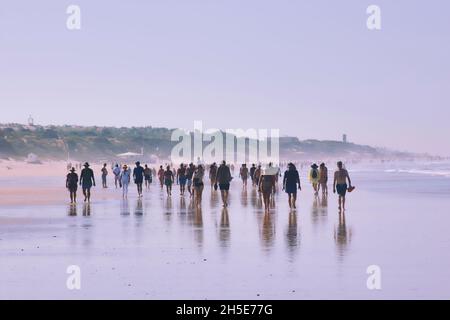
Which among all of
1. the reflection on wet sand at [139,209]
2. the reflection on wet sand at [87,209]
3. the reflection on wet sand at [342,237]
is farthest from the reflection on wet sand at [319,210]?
the reflection on wet sand at [87,209]

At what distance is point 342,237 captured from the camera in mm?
17922

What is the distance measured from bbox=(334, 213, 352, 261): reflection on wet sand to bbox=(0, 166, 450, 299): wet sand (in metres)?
0.03

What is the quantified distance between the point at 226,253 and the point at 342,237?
359 cm

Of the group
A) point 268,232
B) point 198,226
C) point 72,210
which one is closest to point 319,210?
point 198,226

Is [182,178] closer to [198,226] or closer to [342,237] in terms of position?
[198,226]

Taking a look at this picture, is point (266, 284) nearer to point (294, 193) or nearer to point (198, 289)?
point (198, 289)

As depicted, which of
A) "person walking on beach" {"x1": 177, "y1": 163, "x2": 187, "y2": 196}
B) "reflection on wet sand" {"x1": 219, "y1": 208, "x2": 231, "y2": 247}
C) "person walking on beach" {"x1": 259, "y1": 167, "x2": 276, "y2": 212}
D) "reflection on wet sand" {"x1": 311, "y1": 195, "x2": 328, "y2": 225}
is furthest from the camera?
"person walking on beach" {"x1": 177, "y1": 163, "x2": 187, "y2": 196}

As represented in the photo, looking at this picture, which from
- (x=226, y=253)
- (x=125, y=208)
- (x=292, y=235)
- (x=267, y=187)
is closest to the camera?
(x=226, y=253)

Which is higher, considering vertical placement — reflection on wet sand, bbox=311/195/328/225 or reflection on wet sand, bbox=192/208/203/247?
reflection on wet sand, bbox=192/208/203/247

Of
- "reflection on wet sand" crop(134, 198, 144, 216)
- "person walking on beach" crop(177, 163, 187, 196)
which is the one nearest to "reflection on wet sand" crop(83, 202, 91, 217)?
"reflection on wet sand" crop(134, 198, 144, 216)

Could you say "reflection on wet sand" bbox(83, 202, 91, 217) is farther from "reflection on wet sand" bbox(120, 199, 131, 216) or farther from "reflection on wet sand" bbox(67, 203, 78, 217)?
"reflection on wet sand" bbox(120, 199, 131, 216)

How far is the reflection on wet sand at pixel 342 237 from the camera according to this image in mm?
15398

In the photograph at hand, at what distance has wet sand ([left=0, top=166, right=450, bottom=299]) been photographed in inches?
446

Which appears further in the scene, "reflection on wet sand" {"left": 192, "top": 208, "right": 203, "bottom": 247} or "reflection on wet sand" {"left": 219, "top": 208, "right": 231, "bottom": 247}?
"reflection on wet sand" {"left": 192, "top": 208, "right": 203, "bottom": 247}
